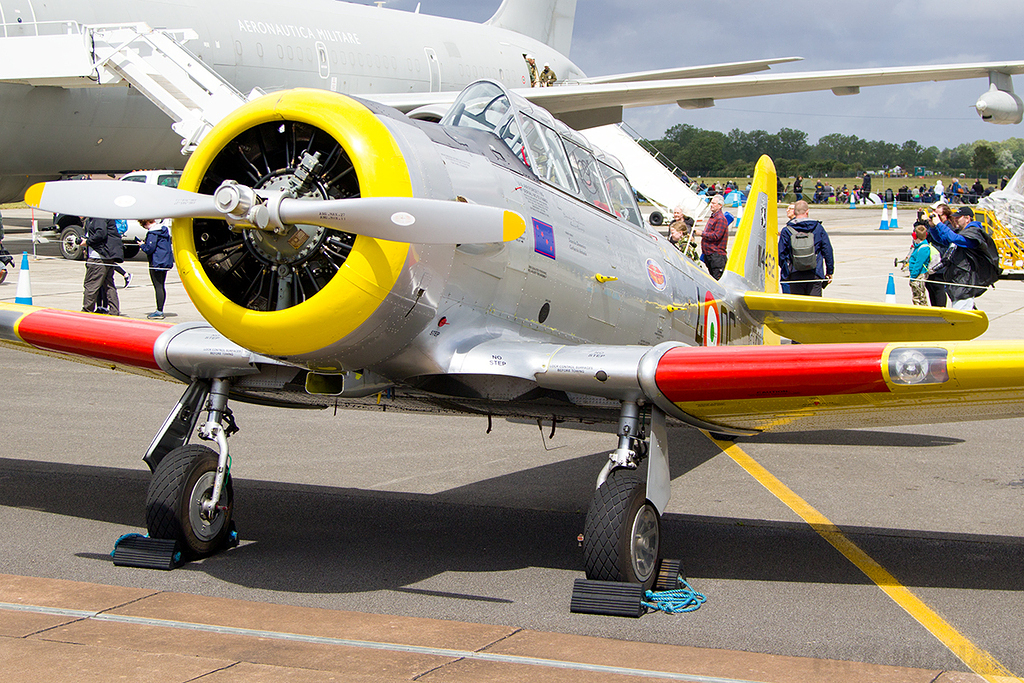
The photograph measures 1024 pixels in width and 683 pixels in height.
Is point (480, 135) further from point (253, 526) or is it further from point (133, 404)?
point (133, 404)

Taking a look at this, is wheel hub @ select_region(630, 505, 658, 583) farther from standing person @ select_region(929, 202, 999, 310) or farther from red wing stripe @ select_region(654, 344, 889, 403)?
standing person @ select_region(929, 202, 999, 310)

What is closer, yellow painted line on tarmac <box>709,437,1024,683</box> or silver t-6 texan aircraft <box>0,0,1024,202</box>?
yellow painted line on tarmac <box>709,437,1024,683</box>

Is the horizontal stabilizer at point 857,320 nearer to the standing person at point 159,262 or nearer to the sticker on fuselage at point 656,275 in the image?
the sticker on fuselage at point 656,275

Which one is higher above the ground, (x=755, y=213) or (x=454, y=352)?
(x=755, y=213)

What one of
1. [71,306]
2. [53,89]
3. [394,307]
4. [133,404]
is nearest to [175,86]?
[53,89]

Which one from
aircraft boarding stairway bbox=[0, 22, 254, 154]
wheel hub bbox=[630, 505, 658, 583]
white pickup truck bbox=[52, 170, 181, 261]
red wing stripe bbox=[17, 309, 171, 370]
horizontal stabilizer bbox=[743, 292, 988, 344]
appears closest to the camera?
wheel hub bbox=[630, 505, 658, 583]

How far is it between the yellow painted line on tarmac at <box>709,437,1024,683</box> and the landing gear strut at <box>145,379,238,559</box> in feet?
11.2

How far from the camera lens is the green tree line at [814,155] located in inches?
5153

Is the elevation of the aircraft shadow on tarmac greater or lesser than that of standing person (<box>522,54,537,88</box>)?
lesser

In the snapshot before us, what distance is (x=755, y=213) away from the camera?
31.5 feet

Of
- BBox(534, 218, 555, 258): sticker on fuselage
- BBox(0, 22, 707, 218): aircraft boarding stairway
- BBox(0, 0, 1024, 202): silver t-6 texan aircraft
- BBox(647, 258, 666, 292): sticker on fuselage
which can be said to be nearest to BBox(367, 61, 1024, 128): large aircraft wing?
BBox(0, 0, 1024, 202): silver t-6 texan aircraft

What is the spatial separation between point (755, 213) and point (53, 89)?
14.6 m

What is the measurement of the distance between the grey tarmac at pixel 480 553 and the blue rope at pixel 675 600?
10 cm

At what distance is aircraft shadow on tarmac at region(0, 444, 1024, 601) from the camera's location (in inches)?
213
